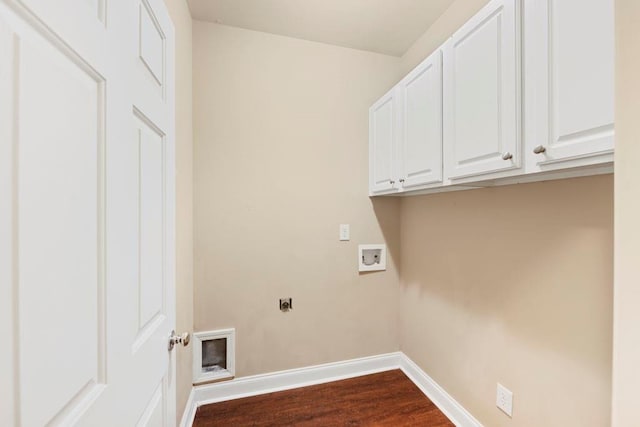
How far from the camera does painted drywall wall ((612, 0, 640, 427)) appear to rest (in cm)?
41

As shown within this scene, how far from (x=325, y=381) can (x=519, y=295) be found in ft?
5.04

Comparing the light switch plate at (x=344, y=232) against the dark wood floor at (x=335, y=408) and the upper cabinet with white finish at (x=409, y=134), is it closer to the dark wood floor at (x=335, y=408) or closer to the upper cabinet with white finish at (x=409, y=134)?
the upper cabinet with white finish at (x=409, y=134)

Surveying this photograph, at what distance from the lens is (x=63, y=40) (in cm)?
45

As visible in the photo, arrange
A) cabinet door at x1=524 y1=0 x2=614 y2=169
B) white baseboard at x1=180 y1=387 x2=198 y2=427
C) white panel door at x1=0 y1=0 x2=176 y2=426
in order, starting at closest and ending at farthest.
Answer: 1. white panel door at x1=0 y1=0 x2=176 y2=426
2. cabinet door at x1=524 y1=0 x2=614 y2=169
3. white baseboard at x1=180 y1=387 x2=198 y2=427

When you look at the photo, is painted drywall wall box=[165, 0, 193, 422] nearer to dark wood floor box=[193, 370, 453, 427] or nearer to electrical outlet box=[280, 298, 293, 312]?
dark wood floor box=[193, 370, 453, 427]

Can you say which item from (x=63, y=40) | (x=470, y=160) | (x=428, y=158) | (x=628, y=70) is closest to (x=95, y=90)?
(x=63, y=40)

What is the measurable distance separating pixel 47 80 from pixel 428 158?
158 centimetres

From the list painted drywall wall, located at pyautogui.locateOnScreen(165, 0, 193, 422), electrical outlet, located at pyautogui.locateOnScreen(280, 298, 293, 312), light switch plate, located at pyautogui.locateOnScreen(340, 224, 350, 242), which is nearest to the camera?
painted drywall wall, located at pyautogui.locateOnScreen(165, 0, 193, 422)

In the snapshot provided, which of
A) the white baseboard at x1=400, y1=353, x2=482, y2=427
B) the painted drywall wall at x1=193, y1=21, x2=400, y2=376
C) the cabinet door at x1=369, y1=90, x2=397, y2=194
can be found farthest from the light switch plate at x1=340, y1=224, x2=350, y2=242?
the white baseboard at x1=400, y1=353, x2=482, y2=427

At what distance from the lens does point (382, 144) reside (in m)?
2.14

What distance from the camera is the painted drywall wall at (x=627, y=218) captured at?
415 millimetres

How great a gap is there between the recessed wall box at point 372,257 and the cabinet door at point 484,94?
1044 millimetres

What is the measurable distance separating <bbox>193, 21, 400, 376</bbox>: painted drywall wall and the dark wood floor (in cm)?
21

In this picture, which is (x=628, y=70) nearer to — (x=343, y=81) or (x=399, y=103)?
(x=399, y=103)
